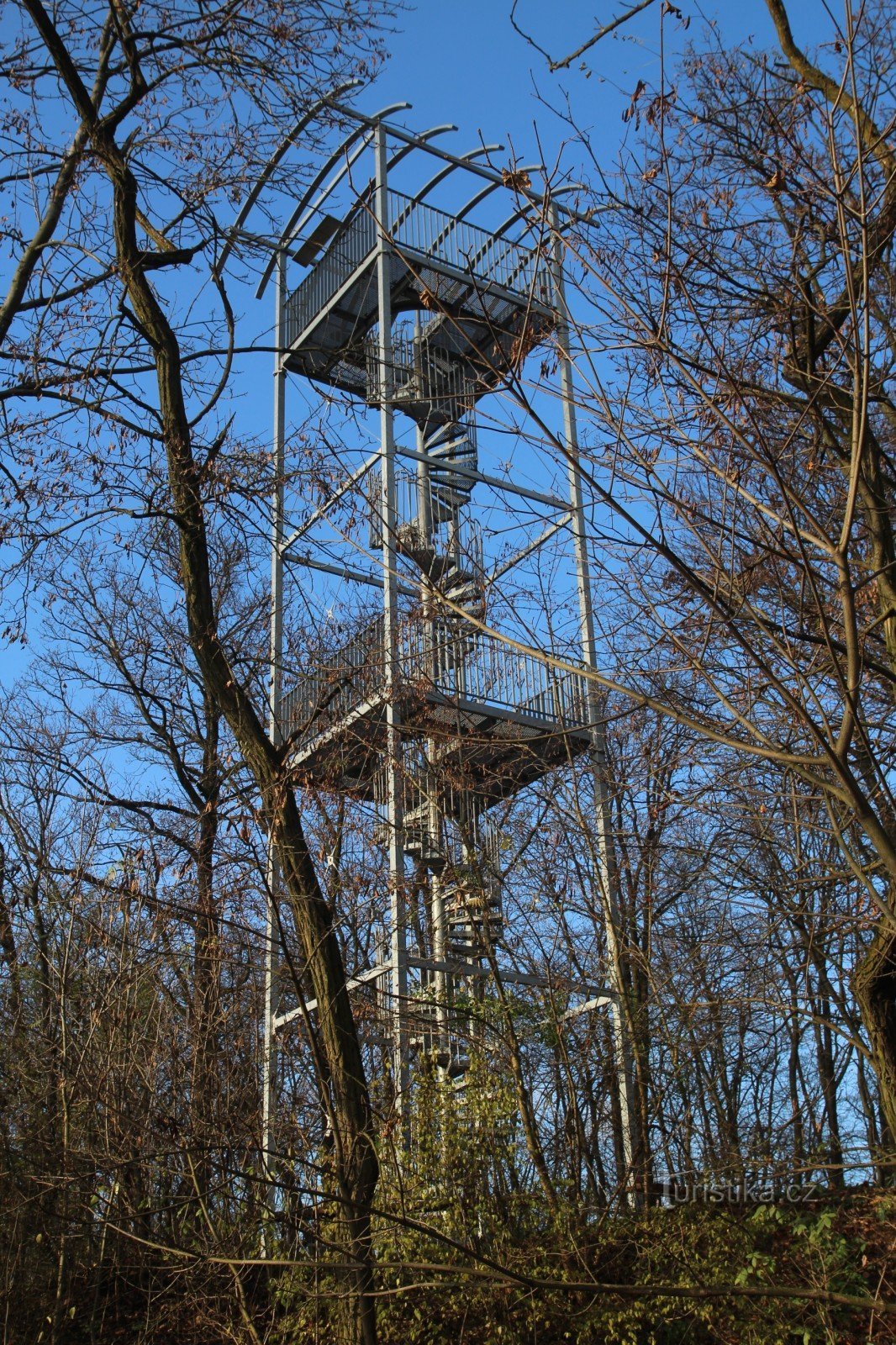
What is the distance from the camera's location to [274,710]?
369 inches

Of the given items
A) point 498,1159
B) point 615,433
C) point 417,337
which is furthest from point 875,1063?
point 417,337

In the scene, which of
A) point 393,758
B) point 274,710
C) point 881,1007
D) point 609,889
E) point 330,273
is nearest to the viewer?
point 881,1007

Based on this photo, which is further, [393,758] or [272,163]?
[393,758]

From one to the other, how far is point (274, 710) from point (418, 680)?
1.97 m

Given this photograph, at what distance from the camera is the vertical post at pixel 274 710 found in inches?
283

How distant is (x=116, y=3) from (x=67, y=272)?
4.97ft

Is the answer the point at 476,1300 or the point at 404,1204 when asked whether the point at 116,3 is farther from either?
the point at 476,1300

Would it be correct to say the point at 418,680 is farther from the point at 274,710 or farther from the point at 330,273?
the point at 330,273

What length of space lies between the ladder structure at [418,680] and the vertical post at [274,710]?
0.04m

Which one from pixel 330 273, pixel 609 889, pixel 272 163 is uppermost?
pixel 330 273

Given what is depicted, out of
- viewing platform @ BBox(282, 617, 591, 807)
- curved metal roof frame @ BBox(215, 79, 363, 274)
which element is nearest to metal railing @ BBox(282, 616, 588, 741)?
viewing platform @ BBox(282, 617, 591, 807)

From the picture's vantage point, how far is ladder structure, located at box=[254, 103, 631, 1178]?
344 inches

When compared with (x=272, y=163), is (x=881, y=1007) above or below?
below

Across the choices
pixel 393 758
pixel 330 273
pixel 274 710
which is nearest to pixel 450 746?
pixel 393 758
